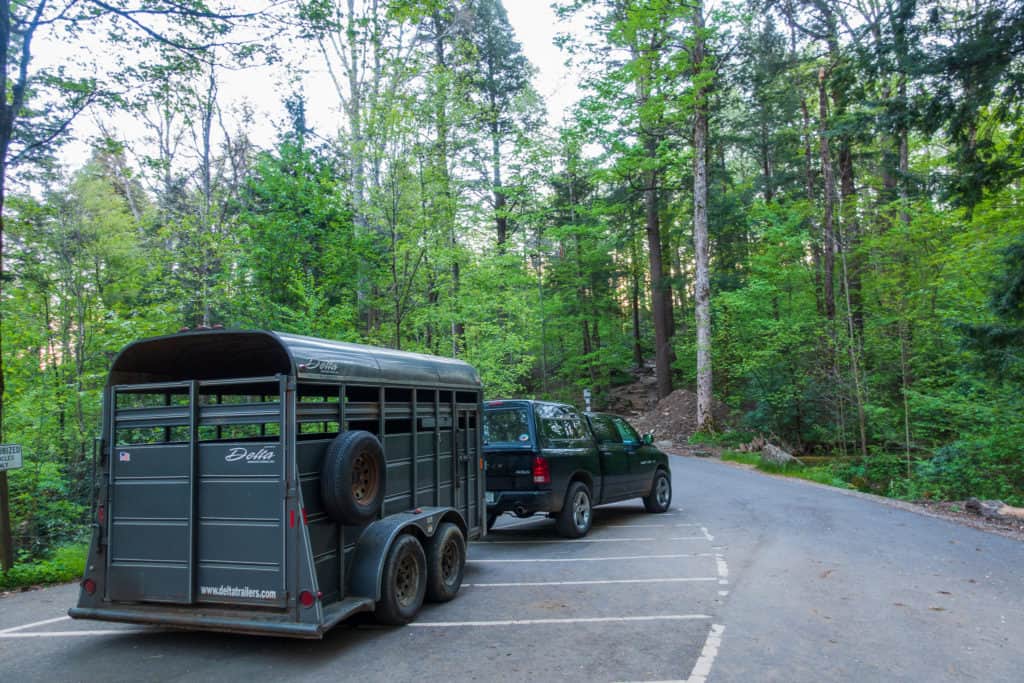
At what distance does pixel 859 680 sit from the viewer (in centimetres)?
430

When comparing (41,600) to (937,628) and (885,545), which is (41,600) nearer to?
(937,628)

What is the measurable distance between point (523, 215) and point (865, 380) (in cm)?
1545

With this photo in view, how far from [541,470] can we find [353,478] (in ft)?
12.7

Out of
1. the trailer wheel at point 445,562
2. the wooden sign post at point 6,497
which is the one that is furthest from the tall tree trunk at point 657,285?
the wooden sign post at point 6,497

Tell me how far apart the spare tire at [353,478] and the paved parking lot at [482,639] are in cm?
105

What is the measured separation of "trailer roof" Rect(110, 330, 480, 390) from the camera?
496 cm

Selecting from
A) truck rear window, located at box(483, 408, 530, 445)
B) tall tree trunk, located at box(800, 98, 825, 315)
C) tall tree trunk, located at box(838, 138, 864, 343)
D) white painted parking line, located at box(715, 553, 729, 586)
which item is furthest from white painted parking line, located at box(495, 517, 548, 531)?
tall tree trunk, located at box(800, 98, 825, 315)

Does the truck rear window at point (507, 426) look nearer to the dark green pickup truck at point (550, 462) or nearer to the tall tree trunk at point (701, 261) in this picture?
the dark green pickup truck at point (550, 462)

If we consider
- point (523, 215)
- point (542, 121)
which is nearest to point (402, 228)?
point (523, 215)

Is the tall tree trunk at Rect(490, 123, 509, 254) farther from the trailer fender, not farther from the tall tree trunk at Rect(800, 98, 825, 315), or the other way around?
the trailer fender

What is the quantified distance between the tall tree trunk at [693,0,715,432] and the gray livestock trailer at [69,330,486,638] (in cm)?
1882

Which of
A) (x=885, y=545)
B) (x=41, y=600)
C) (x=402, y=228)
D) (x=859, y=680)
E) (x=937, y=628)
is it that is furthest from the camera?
(x=402, y=228)

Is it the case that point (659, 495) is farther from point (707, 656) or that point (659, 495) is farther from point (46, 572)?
point (46, 572)

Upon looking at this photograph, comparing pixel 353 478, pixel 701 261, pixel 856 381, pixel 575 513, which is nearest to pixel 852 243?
pixel 701 261
